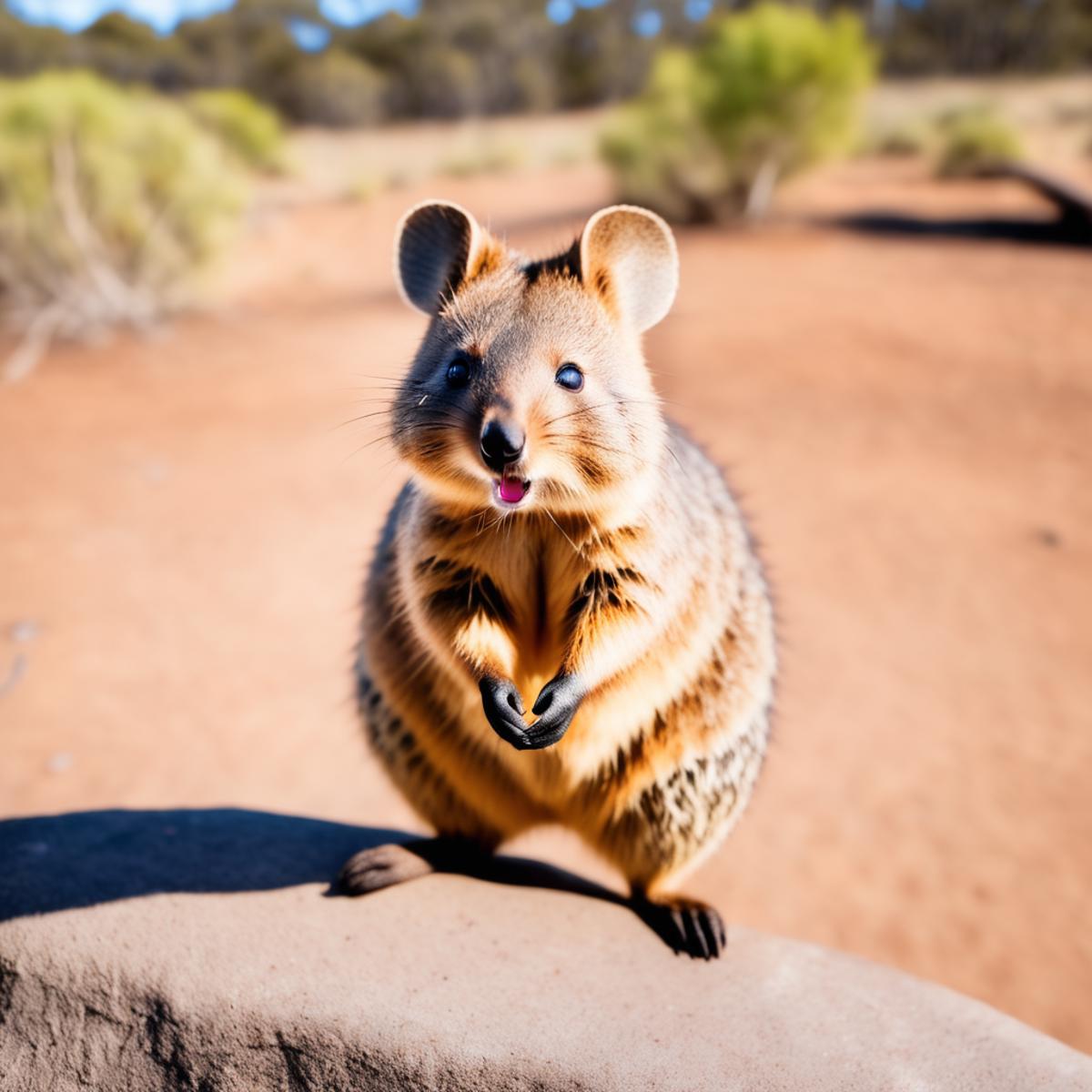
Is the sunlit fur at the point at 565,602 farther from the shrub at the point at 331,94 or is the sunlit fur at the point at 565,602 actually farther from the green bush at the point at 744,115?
the shrub at the point at 331,94

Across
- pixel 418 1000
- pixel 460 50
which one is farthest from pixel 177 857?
pixel 460 50

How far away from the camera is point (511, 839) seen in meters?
3.29

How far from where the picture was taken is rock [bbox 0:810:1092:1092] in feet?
7.52

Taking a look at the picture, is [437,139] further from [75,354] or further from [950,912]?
[950,912]

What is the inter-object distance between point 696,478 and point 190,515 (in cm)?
685

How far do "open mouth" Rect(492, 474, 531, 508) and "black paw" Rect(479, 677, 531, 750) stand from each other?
54cm

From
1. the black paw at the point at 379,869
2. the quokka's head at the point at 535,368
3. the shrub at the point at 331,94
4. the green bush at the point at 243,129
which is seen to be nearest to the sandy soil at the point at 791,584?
the black paw at the point at 379,869

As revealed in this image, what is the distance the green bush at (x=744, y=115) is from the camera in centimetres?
1905

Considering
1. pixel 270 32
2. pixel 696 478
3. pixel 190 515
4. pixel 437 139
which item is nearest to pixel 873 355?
pixel 190 515

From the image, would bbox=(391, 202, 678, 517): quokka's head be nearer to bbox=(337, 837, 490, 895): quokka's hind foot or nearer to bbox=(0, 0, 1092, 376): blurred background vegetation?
bbox=(337, 837, 490, 895): quokka's hind foot

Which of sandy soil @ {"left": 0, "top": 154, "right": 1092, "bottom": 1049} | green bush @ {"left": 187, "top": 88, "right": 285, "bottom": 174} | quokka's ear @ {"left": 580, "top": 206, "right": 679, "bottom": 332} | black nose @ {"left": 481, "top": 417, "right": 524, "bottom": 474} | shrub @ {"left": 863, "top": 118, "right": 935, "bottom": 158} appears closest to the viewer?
black nose @ {"left": 481, "top": 417, "right": 524, "bottom": 474}

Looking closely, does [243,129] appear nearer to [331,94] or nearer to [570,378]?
[331,94]

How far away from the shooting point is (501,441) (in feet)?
7.18

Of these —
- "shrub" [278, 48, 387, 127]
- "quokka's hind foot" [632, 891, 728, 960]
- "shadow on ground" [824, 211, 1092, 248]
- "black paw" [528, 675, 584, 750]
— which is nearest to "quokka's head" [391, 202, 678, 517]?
"black paw" [528, 675, 584, 750]
